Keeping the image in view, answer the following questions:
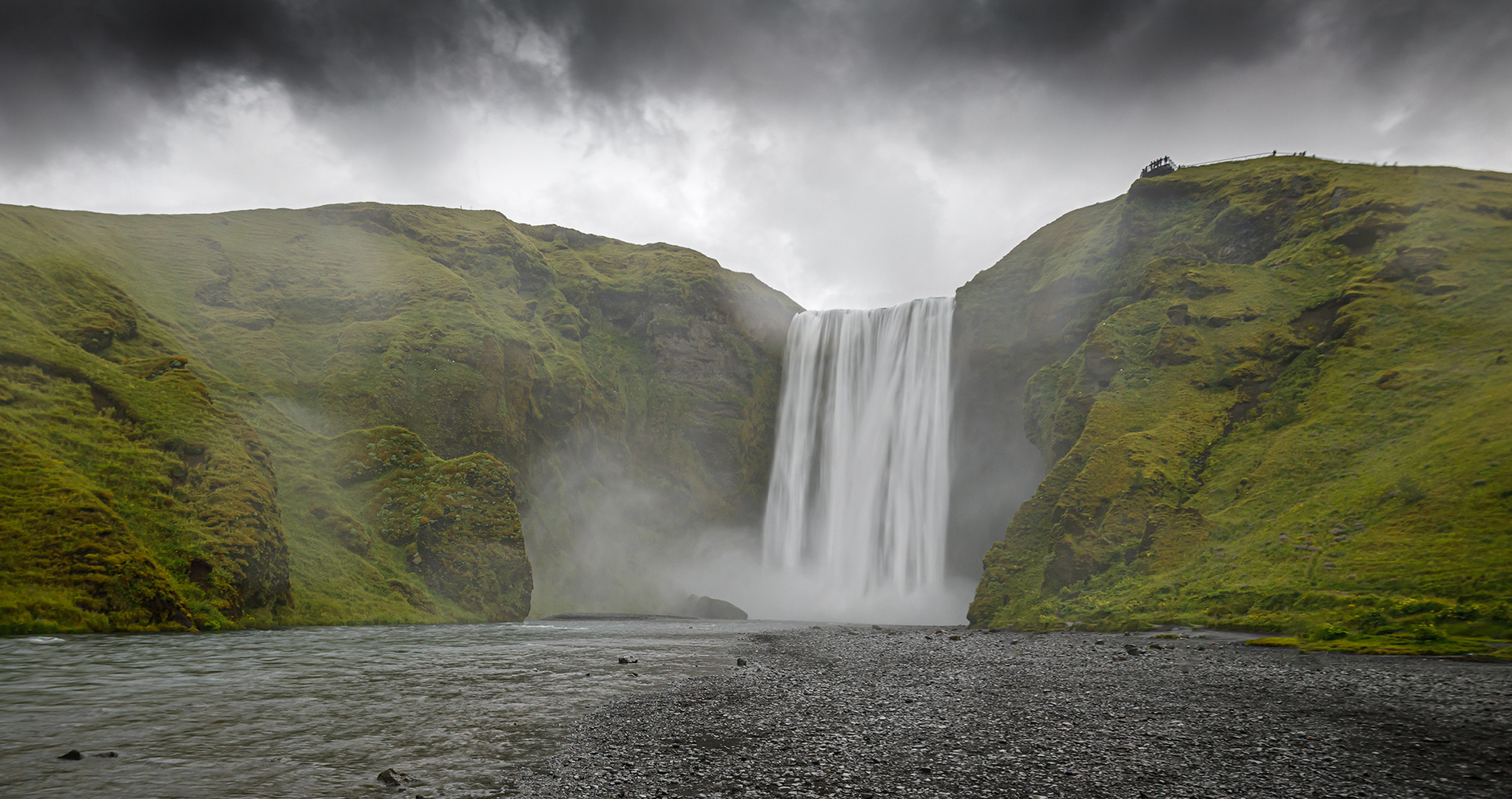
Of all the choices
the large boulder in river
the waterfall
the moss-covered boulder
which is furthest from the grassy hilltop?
the large boulder in river

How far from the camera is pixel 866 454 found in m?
71.5

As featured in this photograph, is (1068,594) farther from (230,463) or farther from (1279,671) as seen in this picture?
(230,463)

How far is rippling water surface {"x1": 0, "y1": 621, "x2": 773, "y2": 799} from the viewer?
23.1ft

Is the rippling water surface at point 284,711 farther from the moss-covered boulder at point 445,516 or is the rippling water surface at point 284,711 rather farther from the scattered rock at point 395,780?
the moss-covered boulder at point 445,516

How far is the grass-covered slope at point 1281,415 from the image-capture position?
22578 mm

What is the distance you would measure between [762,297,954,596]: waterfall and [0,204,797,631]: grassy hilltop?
349 inches

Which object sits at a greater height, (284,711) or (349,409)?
(349,409)

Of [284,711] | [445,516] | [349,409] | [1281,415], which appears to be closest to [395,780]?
[284,711]

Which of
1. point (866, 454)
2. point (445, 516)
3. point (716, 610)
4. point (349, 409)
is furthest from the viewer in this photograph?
point (866, 454)

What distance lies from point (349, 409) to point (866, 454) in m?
50.2

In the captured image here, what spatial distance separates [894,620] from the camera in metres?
59.9

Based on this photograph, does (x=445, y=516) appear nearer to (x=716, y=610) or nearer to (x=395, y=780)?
(x=716, y=610)

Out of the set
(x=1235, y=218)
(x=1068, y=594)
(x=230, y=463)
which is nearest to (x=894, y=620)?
(x=1068, y=594)

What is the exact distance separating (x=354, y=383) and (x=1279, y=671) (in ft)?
213
